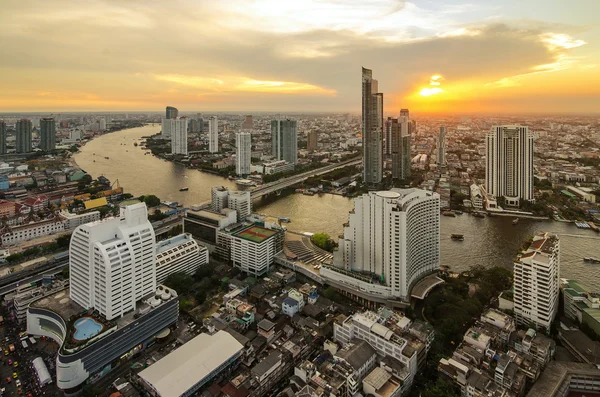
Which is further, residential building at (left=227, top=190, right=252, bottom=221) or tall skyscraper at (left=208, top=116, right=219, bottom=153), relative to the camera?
tall skyscraper at (left=208, top=116, right=219, bottom=153)

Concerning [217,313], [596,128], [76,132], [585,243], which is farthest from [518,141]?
[76,132]

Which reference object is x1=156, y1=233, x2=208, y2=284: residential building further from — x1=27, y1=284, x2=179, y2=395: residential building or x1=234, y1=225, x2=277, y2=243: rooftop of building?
x1=27, y1=284, x2=179, y2=395: residential building

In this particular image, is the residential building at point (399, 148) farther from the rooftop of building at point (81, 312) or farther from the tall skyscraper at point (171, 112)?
the tall skyscraper at point (171, 112)

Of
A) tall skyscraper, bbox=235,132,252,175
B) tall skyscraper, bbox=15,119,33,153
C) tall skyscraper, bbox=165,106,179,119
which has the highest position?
tall skyscraper, bbox=165,106,179,119

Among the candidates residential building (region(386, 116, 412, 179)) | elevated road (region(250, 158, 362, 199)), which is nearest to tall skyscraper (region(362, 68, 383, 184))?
residential building (region(386, 116, 412, 179))

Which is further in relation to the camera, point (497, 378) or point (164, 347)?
point (164, 347)

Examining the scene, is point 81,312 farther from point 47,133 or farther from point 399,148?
point 47,133

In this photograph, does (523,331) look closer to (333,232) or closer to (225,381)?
(225,381)

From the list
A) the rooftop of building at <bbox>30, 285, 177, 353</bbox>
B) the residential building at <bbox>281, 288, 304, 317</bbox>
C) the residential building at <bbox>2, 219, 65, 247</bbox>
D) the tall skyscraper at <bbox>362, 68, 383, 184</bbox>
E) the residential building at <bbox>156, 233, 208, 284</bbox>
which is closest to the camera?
the rooftop of building at <bbox>30, 285, 177, 353</bbox>
